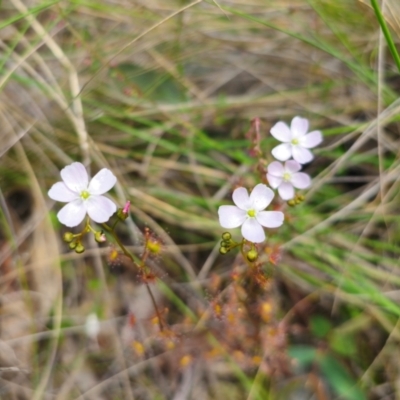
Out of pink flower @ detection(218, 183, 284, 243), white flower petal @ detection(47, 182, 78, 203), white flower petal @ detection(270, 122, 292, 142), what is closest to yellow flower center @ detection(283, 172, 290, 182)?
white flower petal @ detection(270, 122, 292, 142)

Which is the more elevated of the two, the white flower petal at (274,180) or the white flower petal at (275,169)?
the white flower petal at (275,169)

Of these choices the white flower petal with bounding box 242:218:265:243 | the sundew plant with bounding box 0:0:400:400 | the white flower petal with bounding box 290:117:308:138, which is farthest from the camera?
the sundew plant with bounding box 0:0:400:400

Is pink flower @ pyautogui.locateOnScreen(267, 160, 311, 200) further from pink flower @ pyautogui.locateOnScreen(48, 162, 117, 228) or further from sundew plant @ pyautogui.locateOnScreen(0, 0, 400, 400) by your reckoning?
pink flower @ pyautogui.locateOnScreen(48, 162, 117, 228)

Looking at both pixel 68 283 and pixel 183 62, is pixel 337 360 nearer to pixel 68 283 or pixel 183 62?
pixel 68 283

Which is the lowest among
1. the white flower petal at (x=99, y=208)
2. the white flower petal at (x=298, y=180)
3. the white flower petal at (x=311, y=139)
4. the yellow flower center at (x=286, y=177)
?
the white flower petal at (x=99, y=208)

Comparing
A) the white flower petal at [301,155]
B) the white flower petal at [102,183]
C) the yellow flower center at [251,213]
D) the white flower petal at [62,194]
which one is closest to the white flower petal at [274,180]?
the white flower petal at [301,155]

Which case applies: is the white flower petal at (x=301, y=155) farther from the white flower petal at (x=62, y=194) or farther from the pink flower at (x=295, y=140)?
the white flower petal at (x=62, y=194)

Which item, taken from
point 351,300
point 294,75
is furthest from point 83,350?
point 294,75
